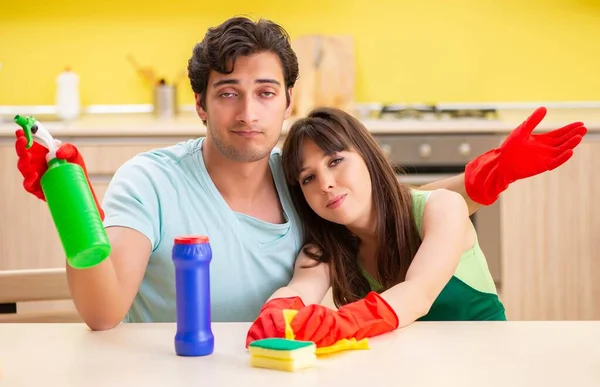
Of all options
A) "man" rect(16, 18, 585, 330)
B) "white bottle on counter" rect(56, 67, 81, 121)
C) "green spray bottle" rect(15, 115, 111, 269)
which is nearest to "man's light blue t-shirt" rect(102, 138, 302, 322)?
"man" rect(16, 18, 585, 330)

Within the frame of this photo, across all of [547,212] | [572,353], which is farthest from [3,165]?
[572,353]

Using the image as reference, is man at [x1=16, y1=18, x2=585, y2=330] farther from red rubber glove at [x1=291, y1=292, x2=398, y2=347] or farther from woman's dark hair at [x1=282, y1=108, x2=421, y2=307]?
red rubber glove at [x1=291, y1=292, x2=398, y2=347]

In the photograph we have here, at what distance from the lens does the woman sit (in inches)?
69.6

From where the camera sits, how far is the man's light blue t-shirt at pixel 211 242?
5.98 ft

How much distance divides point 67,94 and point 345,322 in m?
2.82

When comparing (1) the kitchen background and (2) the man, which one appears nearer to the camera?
(2) the man

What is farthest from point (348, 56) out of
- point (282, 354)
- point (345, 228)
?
point (282, 354)

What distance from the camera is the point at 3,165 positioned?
11.4 feet

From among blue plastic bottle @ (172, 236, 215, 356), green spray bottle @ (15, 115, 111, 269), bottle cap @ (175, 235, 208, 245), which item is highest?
green spray bottle @ (15, 115, 111, 269)

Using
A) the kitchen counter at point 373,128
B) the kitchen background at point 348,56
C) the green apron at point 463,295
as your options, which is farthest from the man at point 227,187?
the kitchen background at point 348,56

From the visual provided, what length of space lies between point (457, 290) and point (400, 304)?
40cm

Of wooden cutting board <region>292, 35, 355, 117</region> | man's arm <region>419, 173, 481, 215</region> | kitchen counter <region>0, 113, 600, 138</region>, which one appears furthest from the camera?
wooden cutting board <region>292, 35, 355, 117</region>

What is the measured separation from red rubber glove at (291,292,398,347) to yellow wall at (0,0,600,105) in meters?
2.61

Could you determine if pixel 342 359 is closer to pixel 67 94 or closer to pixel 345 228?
pixel 345 228
